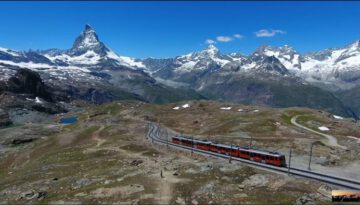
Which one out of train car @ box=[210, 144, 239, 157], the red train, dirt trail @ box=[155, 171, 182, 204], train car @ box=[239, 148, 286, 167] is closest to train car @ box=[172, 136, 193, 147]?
the red train

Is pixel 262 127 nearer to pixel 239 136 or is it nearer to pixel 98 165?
pixel 239 136

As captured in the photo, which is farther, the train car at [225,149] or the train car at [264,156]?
the train car at [225,149]

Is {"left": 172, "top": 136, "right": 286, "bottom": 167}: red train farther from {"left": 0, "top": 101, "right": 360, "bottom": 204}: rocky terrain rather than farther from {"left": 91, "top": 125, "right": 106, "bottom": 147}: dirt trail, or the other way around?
{"left": 91, "top": 125, "right": 106, "bottom": 147}: dirt trail

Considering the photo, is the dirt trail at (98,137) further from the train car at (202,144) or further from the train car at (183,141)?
the train car at (202,144)

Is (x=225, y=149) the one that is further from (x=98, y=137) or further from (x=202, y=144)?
(x=98, y=137)

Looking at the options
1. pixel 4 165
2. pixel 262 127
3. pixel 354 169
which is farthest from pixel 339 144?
pixel 4 165

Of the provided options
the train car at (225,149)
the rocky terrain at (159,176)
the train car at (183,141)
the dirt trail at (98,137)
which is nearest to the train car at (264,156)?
the train car at (225,149)

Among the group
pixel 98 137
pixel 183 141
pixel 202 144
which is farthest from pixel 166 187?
pixel 98 137

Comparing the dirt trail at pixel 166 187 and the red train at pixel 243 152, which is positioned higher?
the red train at pixel 243 152

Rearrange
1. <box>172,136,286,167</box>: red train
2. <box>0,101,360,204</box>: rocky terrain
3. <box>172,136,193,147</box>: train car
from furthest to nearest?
1. <box>172,136,193,147</box>: train car
2. <box>172,136,286,167</box>: red train
3. <box>0,101,360,204</box>: rocky terrain
